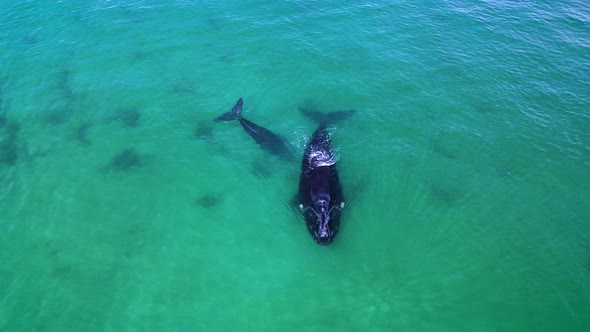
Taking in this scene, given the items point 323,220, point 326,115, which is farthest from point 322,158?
point 323,220

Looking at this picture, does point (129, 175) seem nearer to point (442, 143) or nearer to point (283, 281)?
point (283, 281)

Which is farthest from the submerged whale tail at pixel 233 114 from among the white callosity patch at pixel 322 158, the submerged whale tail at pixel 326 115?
the white callosity patch at pixel 322 158

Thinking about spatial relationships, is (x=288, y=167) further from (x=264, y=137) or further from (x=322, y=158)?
(x=264, y=137)

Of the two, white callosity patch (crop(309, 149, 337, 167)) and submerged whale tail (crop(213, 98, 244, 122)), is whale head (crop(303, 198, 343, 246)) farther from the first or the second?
submerged whale tail (crop(213, 98, 244, 122))

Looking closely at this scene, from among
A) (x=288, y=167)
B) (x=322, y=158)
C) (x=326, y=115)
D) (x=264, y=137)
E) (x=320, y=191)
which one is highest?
(x=326, y=115)

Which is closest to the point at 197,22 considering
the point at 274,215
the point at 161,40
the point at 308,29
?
the point at 161,40

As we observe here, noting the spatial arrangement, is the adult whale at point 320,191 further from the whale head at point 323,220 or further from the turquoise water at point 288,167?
the turquoise water at point 288,167

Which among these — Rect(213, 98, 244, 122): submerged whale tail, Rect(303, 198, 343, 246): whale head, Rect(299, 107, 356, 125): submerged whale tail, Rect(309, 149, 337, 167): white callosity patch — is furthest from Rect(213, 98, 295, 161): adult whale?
Rect(303, 198, 343, 246): whale head
